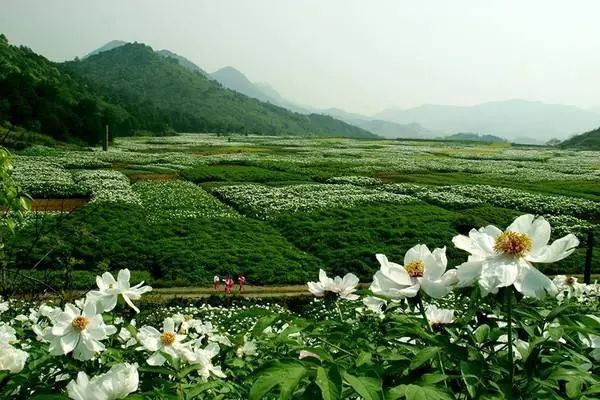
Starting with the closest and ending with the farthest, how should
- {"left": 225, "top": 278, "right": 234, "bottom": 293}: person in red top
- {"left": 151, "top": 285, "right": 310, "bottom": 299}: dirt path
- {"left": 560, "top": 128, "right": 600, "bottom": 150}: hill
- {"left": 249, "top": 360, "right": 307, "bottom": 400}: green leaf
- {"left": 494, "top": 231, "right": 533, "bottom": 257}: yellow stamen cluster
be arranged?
{"left": 249, "top": 360, "right": 307, "bottom": 400}: green leaf → {"left": 494, "top": 231, "right": 533, "bottom": 257}: yellow stamen cluster → {"left": 225, "top": 278, "right": 234, "bottom": 293}: person in red top → {"left": 151, "top": 285, "right": 310, "bottom": 299}: dirt path → {"left": 560, "top": 128, "right": 600, "bottom": 150}: hill

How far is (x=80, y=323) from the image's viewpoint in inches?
101

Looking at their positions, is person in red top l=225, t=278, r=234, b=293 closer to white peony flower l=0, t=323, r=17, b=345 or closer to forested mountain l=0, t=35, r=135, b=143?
white peony flower l=0, t=323, r=17, b=345

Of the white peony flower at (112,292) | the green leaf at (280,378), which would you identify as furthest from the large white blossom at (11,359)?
the green leaf at (280,378)

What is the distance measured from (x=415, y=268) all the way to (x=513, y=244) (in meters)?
0.45

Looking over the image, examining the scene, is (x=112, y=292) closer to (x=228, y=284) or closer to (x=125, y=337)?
(x=125, y=337)

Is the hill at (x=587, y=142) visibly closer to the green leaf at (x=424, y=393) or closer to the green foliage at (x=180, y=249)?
the green foliage at (x=180, y=249)

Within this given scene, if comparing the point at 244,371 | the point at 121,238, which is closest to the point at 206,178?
the point at 121,238

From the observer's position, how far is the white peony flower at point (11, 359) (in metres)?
2.41

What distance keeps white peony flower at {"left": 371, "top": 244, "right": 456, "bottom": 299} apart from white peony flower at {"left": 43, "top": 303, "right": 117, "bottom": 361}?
1.31m

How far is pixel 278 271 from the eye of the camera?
64.0 feet

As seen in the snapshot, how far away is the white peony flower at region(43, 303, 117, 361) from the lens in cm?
252

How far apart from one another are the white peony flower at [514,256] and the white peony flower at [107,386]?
1.30 metres

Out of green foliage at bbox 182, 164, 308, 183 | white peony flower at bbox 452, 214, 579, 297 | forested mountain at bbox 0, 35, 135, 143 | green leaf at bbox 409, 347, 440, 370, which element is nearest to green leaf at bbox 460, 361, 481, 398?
green leaf at bbox 409, 347, 440, 370

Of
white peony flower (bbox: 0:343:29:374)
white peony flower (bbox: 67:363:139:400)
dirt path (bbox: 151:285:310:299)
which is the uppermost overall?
white peony flower (bbox: 67:363:139:400)
